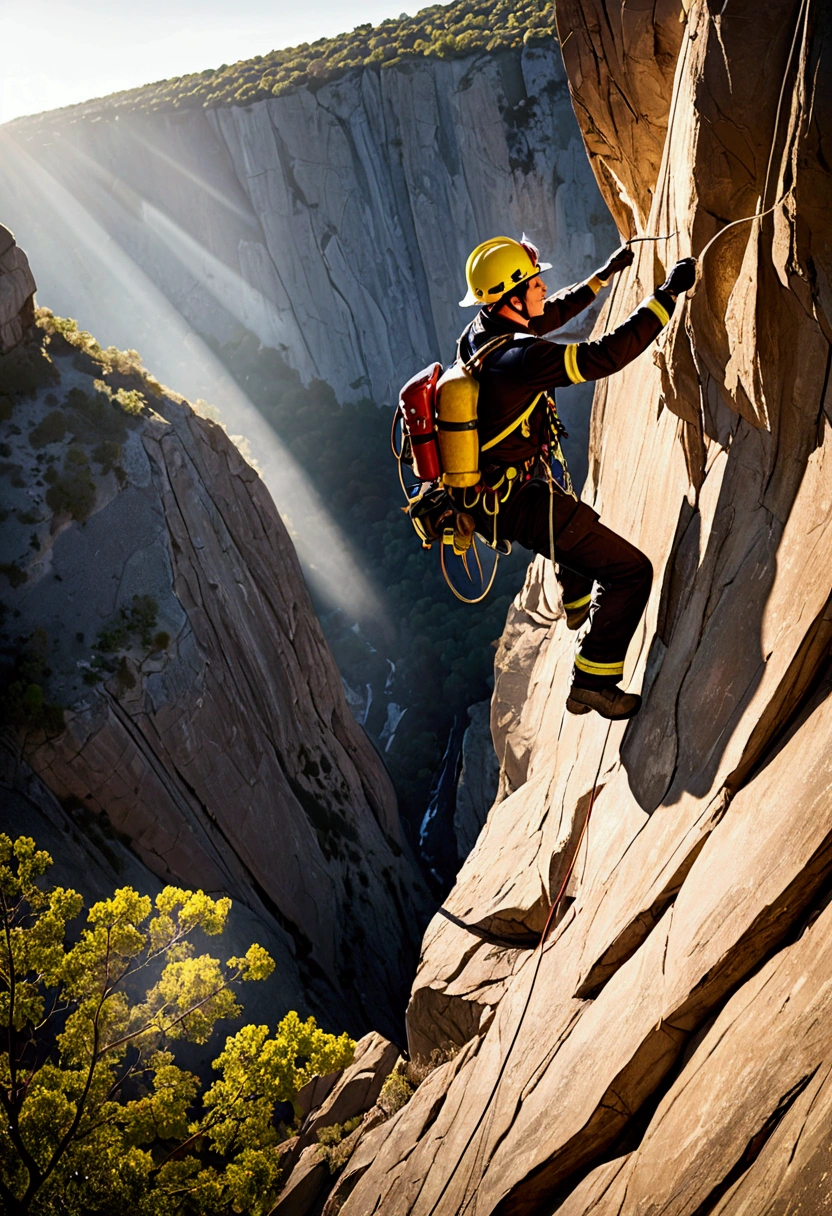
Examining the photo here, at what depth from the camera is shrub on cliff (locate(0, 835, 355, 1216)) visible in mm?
7711

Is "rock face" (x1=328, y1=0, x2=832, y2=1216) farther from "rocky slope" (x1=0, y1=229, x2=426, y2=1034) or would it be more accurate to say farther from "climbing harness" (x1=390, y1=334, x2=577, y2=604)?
"rocky slope" (x1=0, y1=229, x2=426, y2=1034)

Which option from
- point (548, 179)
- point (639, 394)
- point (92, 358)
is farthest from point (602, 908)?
point (548, 179)

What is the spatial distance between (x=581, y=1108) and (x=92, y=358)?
18.1 meters

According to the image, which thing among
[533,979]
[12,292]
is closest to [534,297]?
[533,979]

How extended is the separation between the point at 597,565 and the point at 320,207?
47.7 m

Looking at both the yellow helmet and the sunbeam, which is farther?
the sunbeam

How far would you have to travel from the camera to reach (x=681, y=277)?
5336 millimetres

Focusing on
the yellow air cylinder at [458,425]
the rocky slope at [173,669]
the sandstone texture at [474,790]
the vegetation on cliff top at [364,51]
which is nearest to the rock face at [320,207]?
the vegetation on cliff top at [364,51]

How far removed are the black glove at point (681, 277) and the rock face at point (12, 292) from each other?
1526 cm

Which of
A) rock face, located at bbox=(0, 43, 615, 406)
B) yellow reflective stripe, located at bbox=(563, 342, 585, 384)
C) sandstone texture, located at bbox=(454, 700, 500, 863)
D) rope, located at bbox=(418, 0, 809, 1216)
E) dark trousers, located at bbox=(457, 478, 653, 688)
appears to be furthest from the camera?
rock face, located at bbox=(0, 43, 615, 406)

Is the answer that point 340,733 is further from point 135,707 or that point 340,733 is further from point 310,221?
point 310,221

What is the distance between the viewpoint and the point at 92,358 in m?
18.1

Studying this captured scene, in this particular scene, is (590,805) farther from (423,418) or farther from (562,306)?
(562,306)

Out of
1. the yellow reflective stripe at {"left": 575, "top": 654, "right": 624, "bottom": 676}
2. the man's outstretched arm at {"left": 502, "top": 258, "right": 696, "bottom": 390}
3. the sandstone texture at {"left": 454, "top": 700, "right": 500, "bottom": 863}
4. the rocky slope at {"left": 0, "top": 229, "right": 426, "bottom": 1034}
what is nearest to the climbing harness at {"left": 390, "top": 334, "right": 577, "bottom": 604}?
the man's outstretched arm at {"left": 502, "top": 258, "right": 696, "bottom": 390}
